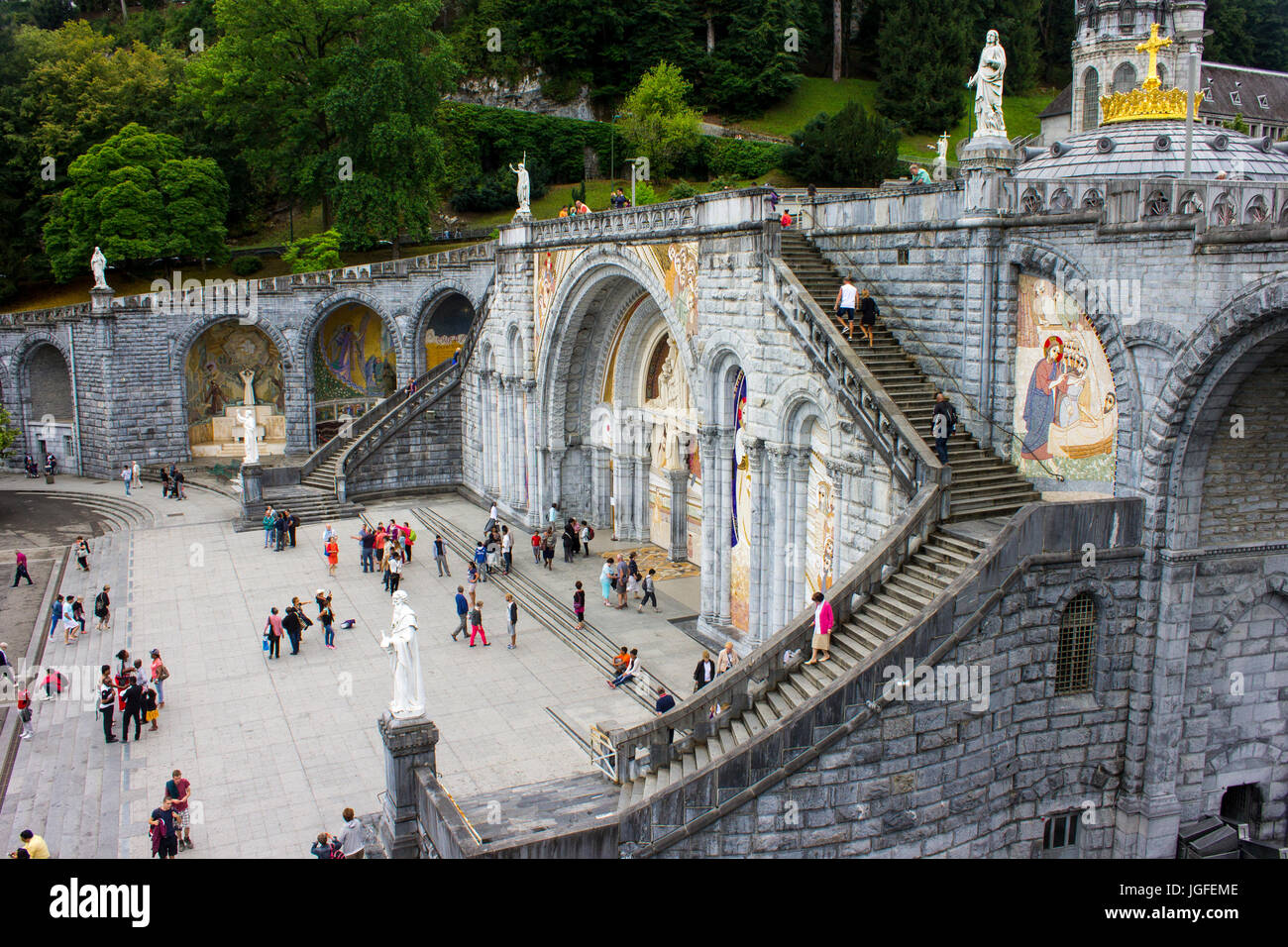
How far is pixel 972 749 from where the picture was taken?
50.8ft

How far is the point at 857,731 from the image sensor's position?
48.1ft

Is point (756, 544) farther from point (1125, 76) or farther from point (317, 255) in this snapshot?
point (317, 255)

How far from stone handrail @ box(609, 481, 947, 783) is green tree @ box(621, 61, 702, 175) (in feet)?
157

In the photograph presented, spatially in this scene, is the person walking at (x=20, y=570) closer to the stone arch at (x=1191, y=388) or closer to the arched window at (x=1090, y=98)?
the stone arch at (x=1191, y=388)

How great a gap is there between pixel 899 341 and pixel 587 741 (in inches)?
378

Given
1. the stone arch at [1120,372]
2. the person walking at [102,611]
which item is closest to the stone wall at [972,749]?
the stone arch at [1120,372]

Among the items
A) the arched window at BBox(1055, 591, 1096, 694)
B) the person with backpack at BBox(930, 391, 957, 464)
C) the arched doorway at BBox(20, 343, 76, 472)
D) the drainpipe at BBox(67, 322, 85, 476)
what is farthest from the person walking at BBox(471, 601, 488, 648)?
the arched doorway at BBox(20, 343, 76, 472)

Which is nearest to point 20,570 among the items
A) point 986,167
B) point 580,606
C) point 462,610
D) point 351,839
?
point 462,610

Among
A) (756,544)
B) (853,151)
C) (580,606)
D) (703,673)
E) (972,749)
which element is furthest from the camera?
(853,151)

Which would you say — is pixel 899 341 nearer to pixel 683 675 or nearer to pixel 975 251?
pixel 975 251

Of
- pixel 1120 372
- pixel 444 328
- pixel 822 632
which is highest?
pixel 444 328

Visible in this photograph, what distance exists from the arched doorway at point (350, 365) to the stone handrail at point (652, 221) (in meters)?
14.0

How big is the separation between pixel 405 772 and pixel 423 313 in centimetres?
3334

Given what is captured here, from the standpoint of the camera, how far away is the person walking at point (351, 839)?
15.5 metres
